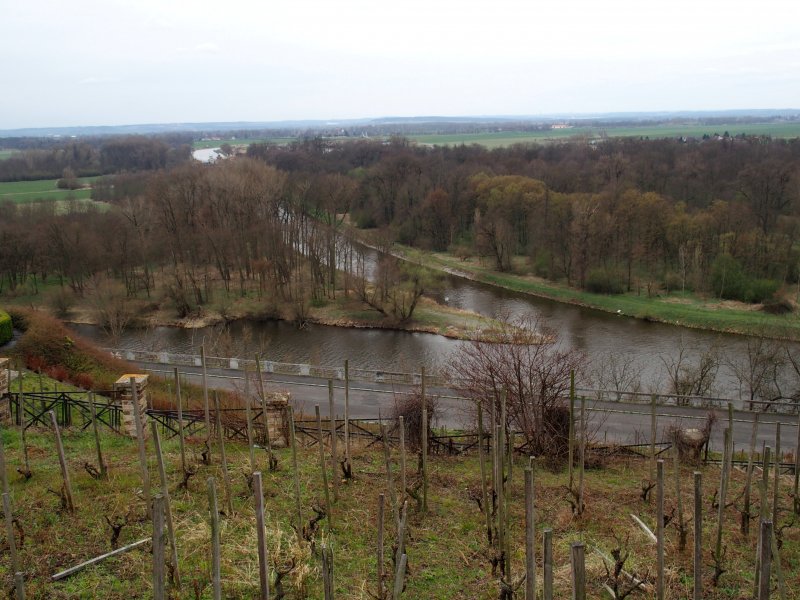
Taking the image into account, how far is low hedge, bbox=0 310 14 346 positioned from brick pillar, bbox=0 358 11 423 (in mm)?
9712

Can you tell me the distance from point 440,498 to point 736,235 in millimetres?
37051

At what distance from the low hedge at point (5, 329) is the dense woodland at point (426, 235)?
55.4 ft

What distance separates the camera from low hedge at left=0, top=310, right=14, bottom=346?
845 inches

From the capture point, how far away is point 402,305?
3738 cm

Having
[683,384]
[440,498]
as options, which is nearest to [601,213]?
[683,384]

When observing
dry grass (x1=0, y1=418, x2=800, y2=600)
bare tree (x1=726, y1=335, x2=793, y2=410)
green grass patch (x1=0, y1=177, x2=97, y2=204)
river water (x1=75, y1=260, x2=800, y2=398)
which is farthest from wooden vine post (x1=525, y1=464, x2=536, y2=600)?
green grass patch (x1=0, y1=177, x2=97, y2=204)

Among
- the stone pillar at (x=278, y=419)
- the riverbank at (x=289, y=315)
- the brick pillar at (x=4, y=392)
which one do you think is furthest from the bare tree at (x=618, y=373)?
the brick pillar at (x=4, y=392)

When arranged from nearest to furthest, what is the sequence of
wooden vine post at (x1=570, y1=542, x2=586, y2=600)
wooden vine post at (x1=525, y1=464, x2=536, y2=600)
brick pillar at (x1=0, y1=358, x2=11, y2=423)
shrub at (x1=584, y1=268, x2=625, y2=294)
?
wooden vine post at (x1=570, y1=542, x2=586, y2=600) → wooden vine post at (x1=525, y1=464, x2=536, y2=600) → brick pillar at (x1=0, y1=358, x2=11, y2=423) → shrub at (x1=584, y1=268, x2=625, y2=294)

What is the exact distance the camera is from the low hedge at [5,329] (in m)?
21.5

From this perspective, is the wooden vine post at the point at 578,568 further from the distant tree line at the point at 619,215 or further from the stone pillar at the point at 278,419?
the distant tree line at the point at 619,215

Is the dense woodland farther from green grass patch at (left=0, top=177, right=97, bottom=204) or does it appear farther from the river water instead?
green grass patch at (left=0, top=177, right=97, bottom=204)

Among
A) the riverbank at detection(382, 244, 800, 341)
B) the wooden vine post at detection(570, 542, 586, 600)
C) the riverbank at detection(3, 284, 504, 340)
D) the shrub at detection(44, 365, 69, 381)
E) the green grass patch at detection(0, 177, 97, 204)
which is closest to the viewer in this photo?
the wooden vine post at detection(570, 542, 586, 600)

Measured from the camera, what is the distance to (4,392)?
12.9 m

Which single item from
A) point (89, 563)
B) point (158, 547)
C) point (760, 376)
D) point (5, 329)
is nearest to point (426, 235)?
point (760, 376)
